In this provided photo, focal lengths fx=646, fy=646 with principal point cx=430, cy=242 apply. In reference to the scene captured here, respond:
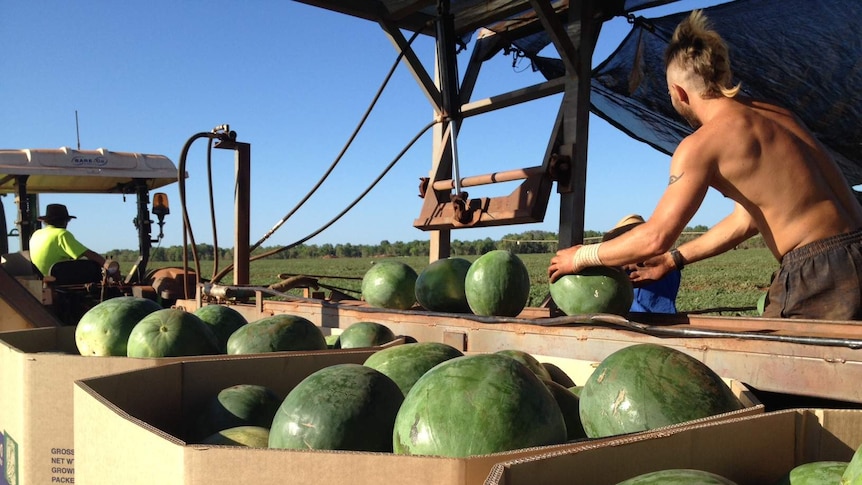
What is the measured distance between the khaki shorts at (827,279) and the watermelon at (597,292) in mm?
603

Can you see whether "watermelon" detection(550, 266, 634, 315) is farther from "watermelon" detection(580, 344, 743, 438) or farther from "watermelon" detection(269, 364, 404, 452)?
"watermelon" detection(269, 364, 404, 452)

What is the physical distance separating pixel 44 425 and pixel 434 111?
3.71 meters

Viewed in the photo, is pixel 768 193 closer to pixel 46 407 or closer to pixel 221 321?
pixel 221 321

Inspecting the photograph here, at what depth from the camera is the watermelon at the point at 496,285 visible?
278cm

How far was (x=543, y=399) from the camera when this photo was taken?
1240 millimetres

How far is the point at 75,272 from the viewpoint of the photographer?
6914mm

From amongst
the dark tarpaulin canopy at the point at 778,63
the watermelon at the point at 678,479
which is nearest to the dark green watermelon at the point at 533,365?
the watermelon at the point at 678,479

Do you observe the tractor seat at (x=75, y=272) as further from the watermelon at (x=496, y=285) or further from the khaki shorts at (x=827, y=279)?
the khaki shorts at (x=827, y=279)

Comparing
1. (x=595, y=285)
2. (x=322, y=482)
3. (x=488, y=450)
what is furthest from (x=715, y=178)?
(x=322, y=482)

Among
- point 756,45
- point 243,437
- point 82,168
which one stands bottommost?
point 243,437

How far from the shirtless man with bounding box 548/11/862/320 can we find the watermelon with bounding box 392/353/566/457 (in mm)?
1316

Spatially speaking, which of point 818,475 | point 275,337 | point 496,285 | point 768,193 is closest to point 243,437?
point 275,337

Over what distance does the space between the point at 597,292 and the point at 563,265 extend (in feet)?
0.59

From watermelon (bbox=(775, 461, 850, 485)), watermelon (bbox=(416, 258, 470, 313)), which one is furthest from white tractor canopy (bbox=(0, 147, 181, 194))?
watermelon (bbox=(775, 461, 850, 485))
